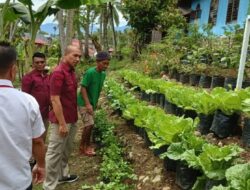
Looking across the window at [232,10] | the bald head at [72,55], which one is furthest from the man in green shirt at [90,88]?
the window at [232,10]

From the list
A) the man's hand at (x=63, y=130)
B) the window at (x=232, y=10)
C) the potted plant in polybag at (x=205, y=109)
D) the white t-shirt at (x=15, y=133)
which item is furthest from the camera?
the window at (x=232, y=10)

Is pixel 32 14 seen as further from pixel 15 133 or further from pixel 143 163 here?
pixel 15 133

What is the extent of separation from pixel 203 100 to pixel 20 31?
1729 centimetres

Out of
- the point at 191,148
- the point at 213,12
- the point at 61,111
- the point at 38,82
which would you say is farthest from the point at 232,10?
the point at 191,148

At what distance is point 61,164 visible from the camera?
18.7ft

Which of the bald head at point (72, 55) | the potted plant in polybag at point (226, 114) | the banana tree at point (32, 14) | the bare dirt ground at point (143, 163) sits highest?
the banana tree at point (32, 14)

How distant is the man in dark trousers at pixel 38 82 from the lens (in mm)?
5922

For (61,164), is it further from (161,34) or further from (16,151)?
(161,34)

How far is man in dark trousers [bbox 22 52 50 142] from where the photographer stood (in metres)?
5.92

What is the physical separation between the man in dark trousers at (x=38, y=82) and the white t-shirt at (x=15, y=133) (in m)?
3.15

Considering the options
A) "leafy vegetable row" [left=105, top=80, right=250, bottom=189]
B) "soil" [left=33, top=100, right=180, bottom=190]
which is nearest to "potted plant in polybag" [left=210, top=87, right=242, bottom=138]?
"leafy vegetable row" [left=105, top=80, right=250, bottom=189]

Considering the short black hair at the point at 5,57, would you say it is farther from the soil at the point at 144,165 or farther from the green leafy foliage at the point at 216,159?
the soil at the point at 144,165

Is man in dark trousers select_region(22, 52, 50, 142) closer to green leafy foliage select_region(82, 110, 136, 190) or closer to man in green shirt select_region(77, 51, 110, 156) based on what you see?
man in green shirt select_region(77, 51, 110, 156)

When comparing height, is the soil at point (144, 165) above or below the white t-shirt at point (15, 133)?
below
